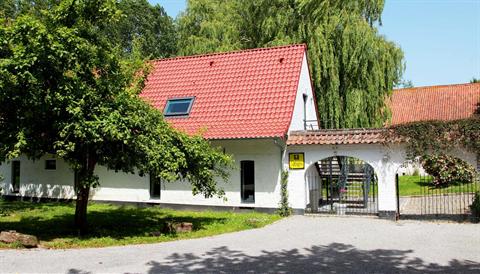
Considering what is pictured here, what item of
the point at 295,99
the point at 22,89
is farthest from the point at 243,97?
the point at 22,89

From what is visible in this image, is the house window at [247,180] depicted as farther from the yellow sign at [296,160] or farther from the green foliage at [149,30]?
the green foliage at [149,30]

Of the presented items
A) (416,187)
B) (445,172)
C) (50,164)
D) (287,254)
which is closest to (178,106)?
(50,164)

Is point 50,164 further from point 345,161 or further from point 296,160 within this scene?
point 345,161

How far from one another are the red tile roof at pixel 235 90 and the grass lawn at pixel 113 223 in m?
3.06

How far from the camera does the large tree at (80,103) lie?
9398mm

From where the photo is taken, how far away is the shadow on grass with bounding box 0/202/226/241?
11.8 m

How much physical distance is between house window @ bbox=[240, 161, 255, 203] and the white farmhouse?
4 centimetres

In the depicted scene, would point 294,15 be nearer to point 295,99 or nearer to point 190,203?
point 295,99

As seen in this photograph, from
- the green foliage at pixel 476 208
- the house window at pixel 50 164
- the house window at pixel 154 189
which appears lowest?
the green foliage at pixel 476 208

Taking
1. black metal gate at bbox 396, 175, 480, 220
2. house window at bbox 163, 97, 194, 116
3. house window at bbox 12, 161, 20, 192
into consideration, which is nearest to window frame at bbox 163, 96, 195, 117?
house window at bbox 163, 97, 194, 116

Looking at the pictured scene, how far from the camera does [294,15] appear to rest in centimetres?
2389

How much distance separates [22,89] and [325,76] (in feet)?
50.1

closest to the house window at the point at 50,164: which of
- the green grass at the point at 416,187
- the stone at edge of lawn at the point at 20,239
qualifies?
the stone at edge of lawn at the point at 20,239

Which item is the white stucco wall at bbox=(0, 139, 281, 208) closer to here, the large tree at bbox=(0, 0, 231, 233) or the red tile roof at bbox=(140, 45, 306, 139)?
the red tile roof at bbox=(140, 45, 306, 139)
